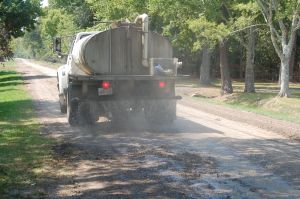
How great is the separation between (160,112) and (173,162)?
4.76m

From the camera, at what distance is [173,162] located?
9.14 m

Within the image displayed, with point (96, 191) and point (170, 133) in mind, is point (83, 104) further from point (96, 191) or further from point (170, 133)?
point (96, 191)

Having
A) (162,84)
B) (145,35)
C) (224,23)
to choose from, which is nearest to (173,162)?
(162,84)

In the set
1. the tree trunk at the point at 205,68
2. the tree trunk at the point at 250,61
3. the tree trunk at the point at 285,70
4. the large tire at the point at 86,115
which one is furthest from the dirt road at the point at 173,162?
the tree trunk at the point at 205,68

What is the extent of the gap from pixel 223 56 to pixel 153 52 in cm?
1561

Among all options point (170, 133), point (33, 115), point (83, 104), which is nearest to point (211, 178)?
point (170, 133)

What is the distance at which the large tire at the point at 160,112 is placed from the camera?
13633mm

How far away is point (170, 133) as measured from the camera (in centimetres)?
1270

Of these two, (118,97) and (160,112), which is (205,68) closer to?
(160,112)

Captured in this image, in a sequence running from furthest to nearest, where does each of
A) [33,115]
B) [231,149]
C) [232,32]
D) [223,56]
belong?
1. [223,56]
2. [232,32]
3. [33,115]
4. [231,149]

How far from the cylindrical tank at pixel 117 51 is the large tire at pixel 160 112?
96 centimetres

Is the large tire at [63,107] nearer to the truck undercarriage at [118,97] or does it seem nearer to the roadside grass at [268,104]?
the truck undercarriage at [118,97]

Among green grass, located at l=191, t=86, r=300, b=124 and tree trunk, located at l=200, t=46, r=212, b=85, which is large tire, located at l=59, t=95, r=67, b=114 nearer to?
green grass, located at l=191, t=86, r=300, b=124

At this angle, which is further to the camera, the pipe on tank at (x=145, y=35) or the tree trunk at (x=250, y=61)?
the tree trunk at (x=250, y=61)
